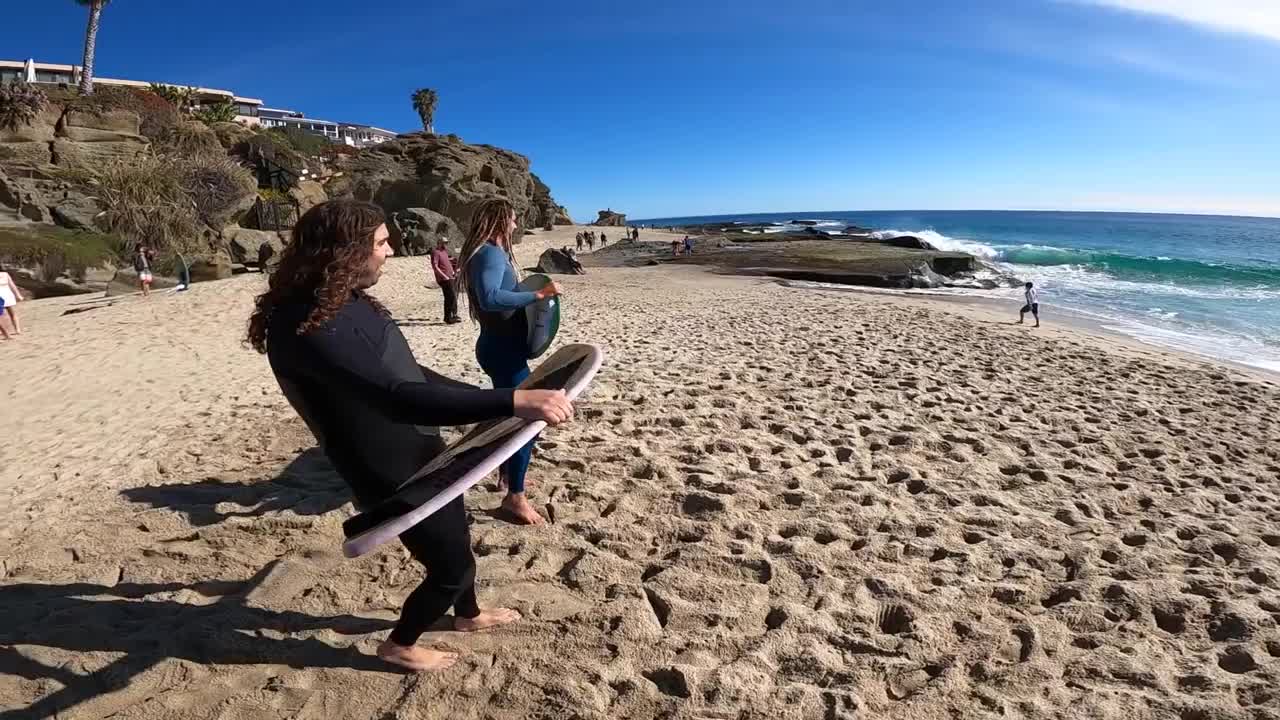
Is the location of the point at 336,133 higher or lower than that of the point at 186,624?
higher

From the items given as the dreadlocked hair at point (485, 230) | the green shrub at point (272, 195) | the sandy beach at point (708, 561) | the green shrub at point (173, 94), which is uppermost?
the green shrub at point (173, 94)

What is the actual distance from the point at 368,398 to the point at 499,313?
62.1 inches

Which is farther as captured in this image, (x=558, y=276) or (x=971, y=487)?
(x=558, y=276)

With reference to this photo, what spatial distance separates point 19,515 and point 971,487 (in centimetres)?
611

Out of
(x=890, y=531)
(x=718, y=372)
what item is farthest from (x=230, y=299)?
(x=890, y=531)

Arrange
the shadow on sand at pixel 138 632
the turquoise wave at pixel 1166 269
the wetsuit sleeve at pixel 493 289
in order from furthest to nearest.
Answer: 1. the turquoise wave at pixel 1166 269
2. the wetsuit sleeve at pixel 493 289
3. the shadow on sand at pixel 138 632

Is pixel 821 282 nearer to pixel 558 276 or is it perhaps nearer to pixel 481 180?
pixel 558 276

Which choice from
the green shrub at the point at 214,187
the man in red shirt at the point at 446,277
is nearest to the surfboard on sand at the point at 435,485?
the man in red shirt at the point at 446,277

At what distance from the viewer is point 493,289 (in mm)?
3127

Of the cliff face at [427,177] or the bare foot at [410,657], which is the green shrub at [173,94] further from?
the bare foot at [410,657]

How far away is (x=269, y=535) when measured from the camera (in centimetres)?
346

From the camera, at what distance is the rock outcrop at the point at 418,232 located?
2253cm

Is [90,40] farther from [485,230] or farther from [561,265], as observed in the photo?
[485,230]

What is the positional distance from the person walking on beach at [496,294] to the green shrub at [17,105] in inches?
1019
